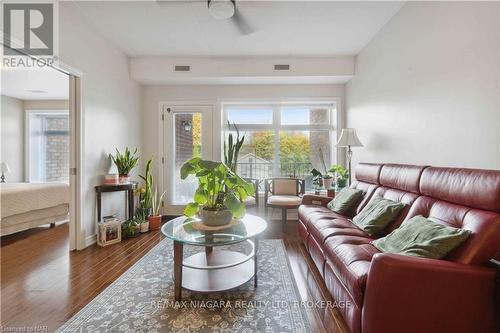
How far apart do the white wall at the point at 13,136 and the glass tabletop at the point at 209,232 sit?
17.5ft

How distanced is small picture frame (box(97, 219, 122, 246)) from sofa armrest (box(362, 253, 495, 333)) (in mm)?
2999

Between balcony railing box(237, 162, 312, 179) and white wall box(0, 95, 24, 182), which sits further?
white wall box(0, 95, 24, 182)

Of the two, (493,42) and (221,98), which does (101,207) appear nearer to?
(221,98)


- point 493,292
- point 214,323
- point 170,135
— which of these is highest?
point 170,135

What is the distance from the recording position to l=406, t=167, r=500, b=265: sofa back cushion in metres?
1.21

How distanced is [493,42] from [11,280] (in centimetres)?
422

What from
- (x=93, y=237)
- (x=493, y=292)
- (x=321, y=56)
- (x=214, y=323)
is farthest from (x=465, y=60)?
(x=93, y=237)

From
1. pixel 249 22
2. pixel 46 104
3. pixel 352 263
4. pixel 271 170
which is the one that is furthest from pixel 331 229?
pixel 46 104

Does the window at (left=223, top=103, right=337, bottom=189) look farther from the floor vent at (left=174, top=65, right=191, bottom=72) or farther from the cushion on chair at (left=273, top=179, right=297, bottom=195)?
the floor vent at (left=174, top=65, right=191, bottom=72)

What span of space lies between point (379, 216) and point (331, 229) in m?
0.43

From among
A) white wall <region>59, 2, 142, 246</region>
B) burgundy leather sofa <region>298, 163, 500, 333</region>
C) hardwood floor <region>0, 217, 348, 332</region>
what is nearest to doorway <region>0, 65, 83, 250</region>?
hardwood floor <region>0, 217, 348, 332</region>

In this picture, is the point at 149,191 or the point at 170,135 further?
the point at 170,135

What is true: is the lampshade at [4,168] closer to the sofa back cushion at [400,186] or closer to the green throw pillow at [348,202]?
the green throw pillow at [348,202]

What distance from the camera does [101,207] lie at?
3.09 metres
